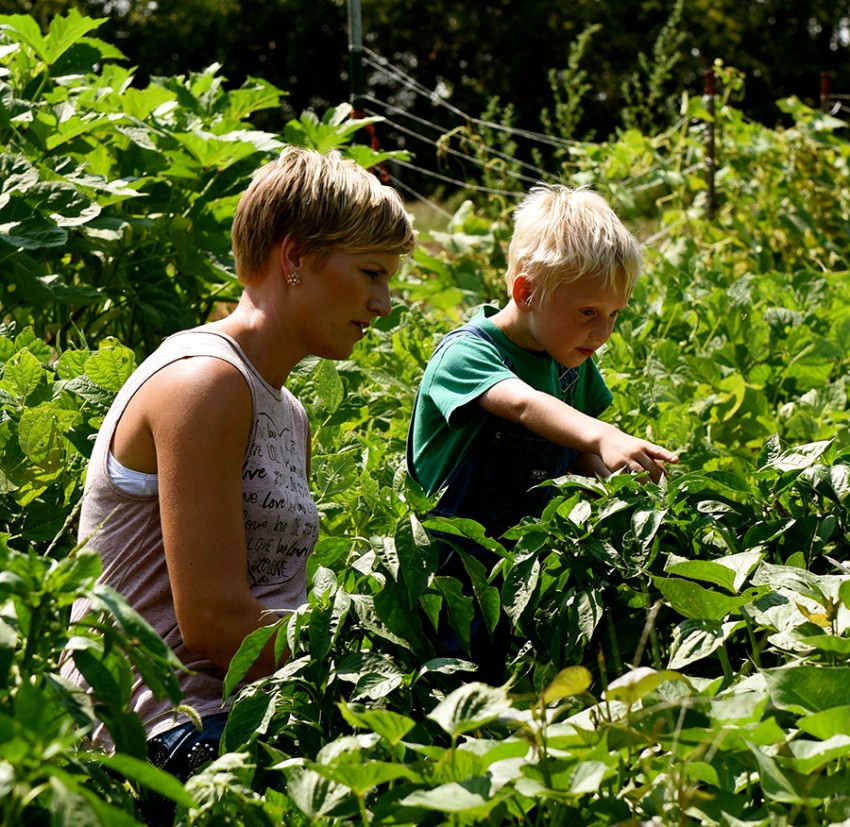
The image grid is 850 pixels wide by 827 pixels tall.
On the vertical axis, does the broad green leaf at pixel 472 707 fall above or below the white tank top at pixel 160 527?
above

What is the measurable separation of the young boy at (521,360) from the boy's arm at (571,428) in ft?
0.08

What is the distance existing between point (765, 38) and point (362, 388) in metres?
15.9

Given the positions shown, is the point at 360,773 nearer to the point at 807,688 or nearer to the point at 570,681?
the point at 570,681

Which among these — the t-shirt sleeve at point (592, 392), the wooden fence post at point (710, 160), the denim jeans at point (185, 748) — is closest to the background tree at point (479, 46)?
the wooden fence post at point (710, 160)

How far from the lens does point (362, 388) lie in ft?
11.1

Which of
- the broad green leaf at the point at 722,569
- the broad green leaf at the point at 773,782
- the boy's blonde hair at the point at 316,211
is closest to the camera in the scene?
the broad green leaf at the point at 773,782

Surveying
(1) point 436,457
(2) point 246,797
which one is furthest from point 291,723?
(1) point 436,457

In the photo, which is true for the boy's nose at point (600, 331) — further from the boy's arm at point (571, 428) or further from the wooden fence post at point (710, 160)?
the wooden fence post at point (710, 160)

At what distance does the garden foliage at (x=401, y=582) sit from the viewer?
1.11 metres

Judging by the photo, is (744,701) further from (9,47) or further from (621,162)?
(621,162)

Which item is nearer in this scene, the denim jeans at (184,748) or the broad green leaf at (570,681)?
the broad green leaf at (570,681)

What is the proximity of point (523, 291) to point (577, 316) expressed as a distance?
13 cm

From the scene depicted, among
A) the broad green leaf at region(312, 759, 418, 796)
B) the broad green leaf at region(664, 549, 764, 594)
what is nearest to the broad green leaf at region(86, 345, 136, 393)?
the broad green leaf at region(664, 549, 764, 594)

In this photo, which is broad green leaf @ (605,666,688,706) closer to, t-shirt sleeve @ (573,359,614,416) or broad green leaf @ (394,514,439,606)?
broad green leaf @ (394,514,439,606)
